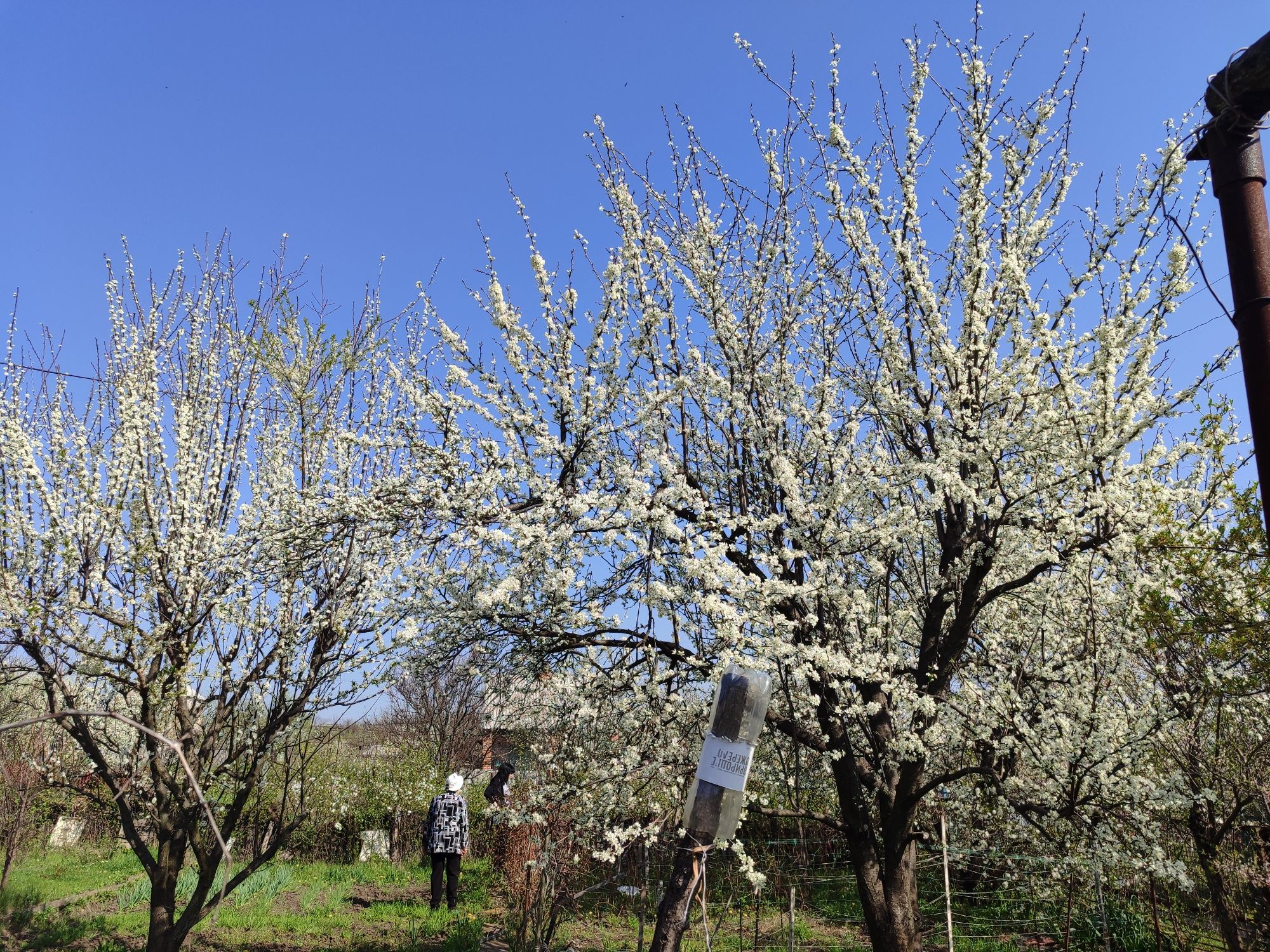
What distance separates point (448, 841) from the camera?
27.5ft

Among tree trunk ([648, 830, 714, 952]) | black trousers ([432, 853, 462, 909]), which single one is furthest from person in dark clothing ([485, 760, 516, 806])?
tree trunk ([648, 830, 714, 952])

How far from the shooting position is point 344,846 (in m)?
11.9

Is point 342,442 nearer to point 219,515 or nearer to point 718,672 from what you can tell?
point 219,515

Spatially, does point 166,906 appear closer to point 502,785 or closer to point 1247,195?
point 502,785

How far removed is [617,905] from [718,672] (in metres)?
5.63

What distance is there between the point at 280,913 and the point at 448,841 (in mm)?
1683

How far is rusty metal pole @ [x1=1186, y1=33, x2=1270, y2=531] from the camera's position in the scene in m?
2.45

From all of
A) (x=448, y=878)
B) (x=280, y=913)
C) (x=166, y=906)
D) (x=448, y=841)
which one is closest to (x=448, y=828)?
(x=448, y=841)

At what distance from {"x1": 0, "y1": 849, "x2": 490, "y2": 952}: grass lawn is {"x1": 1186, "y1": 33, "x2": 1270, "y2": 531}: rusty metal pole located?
22.1 ft

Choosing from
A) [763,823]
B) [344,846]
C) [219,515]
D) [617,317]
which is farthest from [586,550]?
[344,846]

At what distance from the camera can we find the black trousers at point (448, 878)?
8.49m

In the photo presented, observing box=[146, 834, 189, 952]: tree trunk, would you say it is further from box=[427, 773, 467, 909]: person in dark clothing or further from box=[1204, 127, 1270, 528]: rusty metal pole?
box=[1204, 127, 1270, 528]: rusty metal pole

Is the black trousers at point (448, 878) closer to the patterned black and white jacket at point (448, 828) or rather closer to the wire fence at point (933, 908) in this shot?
the patterned black and white jacket at point (448, 828)

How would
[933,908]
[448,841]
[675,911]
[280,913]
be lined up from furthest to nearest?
[448,841] → [933,908] → [280,913] → [675,911]
